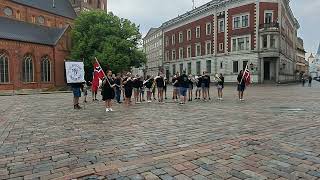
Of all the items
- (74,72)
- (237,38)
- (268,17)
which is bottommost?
(74,72)

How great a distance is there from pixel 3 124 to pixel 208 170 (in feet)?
25.8

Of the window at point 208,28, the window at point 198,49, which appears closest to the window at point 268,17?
the window at point 208,28

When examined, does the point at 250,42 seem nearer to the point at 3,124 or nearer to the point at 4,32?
the point at 4,32

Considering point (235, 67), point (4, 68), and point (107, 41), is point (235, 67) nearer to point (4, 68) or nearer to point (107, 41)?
point (107, 41)

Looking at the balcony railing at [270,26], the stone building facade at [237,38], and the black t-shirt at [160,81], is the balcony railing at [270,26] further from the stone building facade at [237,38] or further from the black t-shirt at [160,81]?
the black t-shirt at [160,81]

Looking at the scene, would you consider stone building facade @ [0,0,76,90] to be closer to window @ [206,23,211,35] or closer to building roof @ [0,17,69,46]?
building roof @ [0,17,69,46]

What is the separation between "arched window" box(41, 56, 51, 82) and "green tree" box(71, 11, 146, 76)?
3.87m

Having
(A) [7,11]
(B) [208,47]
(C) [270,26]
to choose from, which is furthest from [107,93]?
(B) [208,47]

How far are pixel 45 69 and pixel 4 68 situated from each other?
22.5 ft

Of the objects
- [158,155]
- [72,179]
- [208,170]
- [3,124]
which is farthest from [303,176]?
[3,124]

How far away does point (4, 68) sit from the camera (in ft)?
130

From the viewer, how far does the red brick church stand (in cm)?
3986

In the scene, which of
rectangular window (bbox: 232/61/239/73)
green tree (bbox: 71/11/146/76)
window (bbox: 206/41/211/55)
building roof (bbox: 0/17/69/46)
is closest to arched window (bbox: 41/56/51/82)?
building roof (bbox: 0/17/69/46)

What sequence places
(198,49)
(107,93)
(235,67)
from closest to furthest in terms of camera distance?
(107,93) < (235,67) < (198,49)
